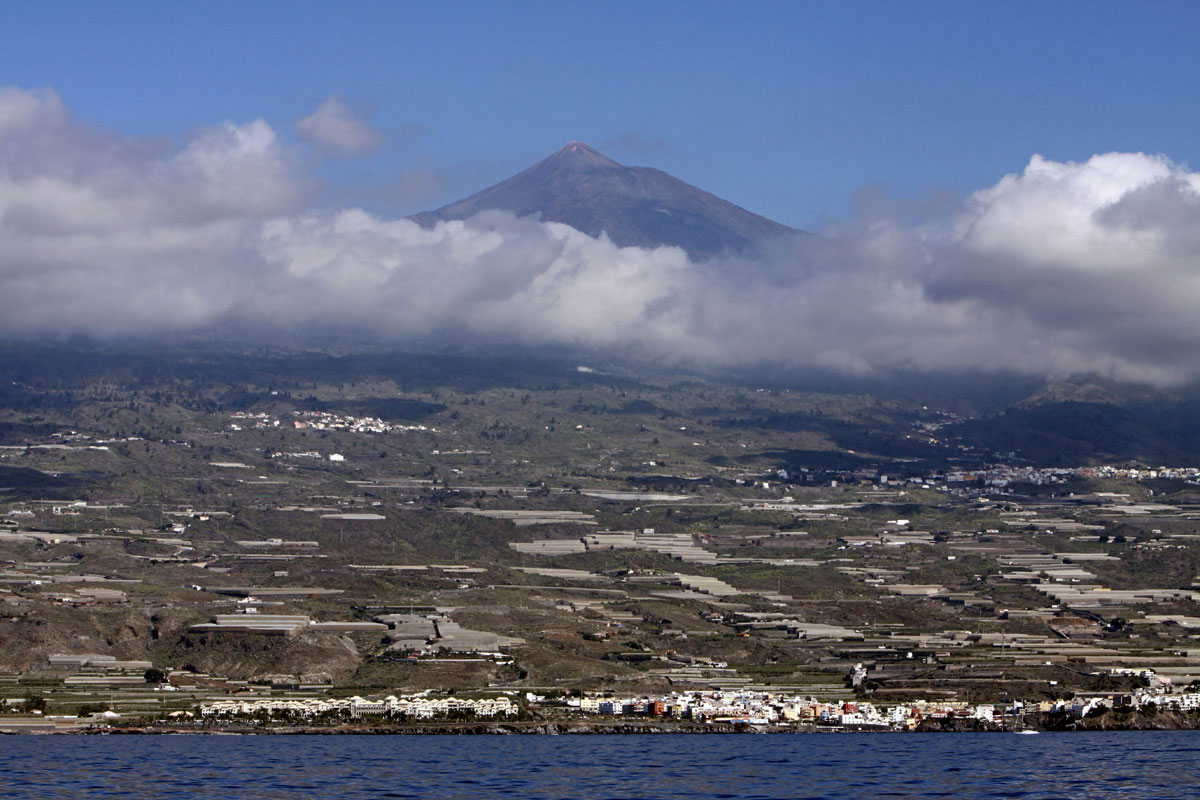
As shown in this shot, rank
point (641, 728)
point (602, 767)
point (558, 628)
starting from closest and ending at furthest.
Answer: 1. point (602, 767)
2. point (641, 728)
3. point (558, 628)

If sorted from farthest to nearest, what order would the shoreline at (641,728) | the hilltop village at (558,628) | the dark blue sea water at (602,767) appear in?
the hilltop village at (558,628), the shoreline at (641,728), the dark blue sea water at (602,767)

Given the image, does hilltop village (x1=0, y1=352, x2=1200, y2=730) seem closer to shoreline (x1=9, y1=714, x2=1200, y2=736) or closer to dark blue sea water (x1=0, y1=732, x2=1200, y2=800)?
shoreline (x1=9, y1=714, x2=1200, y2=736)

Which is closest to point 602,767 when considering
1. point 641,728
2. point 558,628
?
point 641,728

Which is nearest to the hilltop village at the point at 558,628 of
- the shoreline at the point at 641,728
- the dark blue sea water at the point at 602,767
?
the shoreline at the point at 641,728

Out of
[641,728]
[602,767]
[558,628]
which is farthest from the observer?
[558,628]

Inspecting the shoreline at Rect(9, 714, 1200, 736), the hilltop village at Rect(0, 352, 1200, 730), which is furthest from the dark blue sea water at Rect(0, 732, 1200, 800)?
the hilltop village at Rect(0, 352, 1200, 730)

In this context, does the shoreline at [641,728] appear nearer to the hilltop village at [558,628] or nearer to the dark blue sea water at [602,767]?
the hilltop village at [558,628]

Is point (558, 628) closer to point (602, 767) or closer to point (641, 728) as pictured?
point (641, 728)

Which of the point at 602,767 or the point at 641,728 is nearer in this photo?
the point at 602,767

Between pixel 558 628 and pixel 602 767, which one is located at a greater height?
pixel 602 767
